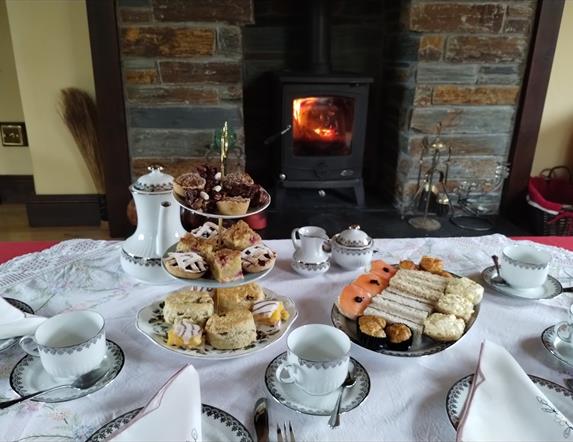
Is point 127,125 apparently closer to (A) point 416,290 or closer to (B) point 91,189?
(B) point 91,189

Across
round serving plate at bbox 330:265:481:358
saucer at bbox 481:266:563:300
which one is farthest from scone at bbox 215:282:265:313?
saucer at bbox 481:266:563:300

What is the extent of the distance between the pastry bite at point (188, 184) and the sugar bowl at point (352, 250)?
39 cm

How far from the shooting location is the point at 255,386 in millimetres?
739

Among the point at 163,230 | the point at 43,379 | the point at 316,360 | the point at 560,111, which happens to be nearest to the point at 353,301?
the point at 316,360

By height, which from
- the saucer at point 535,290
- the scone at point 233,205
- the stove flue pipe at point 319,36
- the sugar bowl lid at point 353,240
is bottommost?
the saucer at point 535,290

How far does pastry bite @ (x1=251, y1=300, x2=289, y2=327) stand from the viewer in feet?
2.83

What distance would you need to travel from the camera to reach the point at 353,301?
0.89m

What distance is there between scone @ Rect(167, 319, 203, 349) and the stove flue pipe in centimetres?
210

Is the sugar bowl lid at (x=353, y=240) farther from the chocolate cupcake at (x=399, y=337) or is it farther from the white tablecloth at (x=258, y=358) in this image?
the chocolate cupcake at (x=399, y=337)

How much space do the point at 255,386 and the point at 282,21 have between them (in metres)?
2.55

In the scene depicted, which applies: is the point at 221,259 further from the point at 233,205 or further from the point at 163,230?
the point at 163,230

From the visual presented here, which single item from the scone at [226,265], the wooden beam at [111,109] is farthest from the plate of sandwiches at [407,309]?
the wooden beam at [111,109]

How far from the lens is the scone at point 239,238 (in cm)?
87

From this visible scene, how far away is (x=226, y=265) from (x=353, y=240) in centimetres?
39
